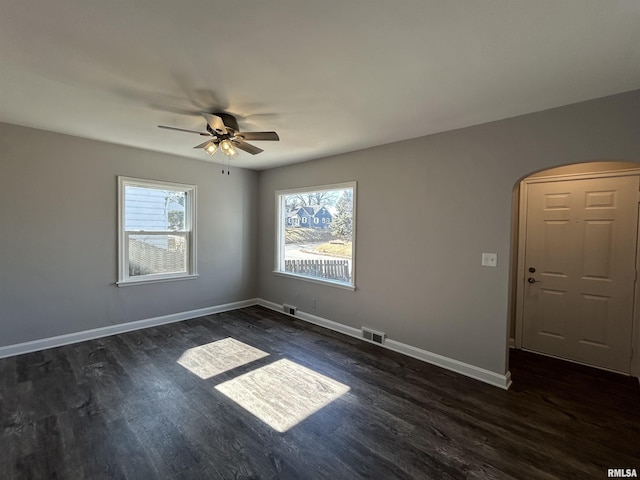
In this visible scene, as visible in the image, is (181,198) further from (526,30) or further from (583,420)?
(583,420)

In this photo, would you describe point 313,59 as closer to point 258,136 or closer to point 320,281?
point 258,136

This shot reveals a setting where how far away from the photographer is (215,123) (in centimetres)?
244

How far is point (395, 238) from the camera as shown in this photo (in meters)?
3.54

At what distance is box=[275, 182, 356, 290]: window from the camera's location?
4164mm

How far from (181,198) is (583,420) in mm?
5375

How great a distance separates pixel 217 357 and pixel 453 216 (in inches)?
122

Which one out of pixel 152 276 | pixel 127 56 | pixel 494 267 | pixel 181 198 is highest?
pixel 127 56

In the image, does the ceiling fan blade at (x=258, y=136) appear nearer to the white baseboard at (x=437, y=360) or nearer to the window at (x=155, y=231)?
the window at (x=155, y=231)

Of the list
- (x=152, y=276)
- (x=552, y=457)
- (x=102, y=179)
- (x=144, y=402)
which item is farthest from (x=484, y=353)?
(x=102, y=179)

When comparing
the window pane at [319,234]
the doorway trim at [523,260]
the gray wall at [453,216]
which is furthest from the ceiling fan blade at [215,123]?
the doorway trim at [523,260]

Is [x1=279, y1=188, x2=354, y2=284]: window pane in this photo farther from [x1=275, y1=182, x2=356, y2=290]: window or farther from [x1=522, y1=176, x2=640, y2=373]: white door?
[x1=522, y1=176, x2=640, y2=373]: white door

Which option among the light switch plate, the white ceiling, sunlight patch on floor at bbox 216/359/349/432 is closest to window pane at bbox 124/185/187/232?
the white ceiling

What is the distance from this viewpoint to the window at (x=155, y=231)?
396 centimetres

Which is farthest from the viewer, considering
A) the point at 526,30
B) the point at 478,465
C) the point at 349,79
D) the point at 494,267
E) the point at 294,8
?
the point at 494,267
